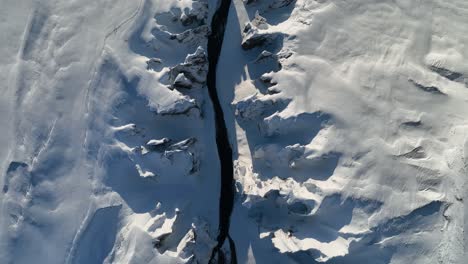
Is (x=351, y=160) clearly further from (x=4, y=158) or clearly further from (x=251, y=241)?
(x=4, y=158)

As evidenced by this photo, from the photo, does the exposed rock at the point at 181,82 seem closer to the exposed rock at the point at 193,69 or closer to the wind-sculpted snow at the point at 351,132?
the exposed rock at the point at 193,69

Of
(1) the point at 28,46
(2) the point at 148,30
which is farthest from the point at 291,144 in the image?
(1) the point at 28,46

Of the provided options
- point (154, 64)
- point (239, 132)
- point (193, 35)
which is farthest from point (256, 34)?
point (154, 64)

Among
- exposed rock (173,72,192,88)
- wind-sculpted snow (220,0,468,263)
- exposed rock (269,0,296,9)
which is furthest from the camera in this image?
exposed rock (269,0,296,9)

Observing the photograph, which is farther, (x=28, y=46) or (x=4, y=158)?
(x=28, y=46)

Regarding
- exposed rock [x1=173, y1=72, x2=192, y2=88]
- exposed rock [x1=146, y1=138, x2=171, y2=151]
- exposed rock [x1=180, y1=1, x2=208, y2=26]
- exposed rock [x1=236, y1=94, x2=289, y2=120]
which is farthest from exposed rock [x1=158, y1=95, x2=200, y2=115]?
exposed rock [x1=180, y1=1, x2=208, y2=26]

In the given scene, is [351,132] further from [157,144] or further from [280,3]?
[157,144]

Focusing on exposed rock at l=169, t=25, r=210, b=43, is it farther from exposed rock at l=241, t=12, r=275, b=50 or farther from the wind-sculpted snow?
exposed rock at l=241, t=12, r=275, b=50

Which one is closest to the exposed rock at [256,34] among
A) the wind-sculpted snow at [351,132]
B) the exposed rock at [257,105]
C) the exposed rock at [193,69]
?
the wind-sculpted snow at [351,132]
